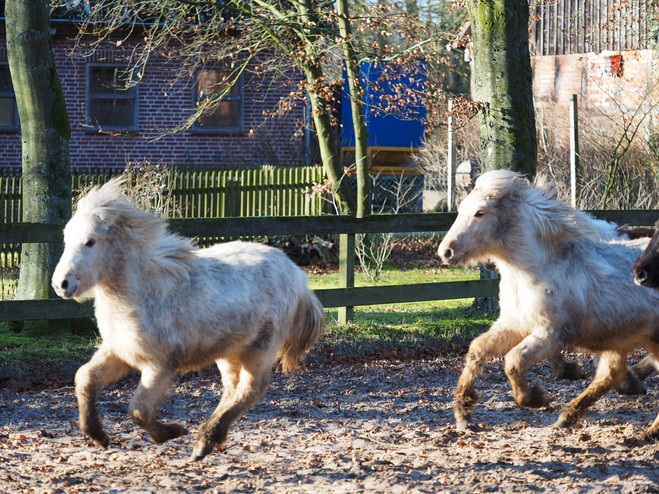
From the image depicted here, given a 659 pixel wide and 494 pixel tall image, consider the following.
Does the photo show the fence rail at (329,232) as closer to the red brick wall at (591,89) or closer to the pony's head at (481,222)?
the pony's head at (481,222)

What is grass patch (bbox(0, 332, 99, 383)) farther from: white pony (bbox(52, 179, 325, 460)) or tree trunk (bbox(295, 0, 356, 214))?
tree trunk (bbox(295, 0, 356, 214))

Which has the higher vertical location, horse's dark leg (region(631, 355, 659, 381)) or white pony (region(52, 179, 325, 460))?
white pony (region(52, 179, 325, 460))

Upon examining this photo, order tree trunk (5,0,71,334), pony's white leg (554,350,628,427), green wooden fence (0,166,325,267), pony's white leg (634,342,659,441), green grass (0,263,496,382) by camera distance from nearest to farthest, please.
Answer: pony's white leg (634,342,659,441) < pony's white leg (554,350,628,427) < green grass (0,263,496,382) < tree trunk (5,0,71,334) < green wooden fence (0,166,325,267)

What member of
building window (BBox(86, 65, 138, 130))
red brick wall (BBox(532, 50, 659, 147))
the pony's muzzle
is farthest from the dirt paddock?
building window (BBox(86, 65, 138, 130))

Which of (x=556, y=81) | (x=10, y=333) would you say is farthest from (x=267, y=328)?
(x=556, y=81)

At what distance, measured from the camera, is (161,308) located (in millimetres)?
4227

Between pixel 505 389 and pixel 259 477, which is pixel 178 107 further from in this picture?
pixel 259 477

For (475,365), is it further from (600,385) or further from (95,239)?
(95,239)

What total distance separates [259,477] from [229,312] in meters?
0.96

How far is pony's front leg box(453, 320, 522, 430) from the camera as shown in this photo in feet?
15.7

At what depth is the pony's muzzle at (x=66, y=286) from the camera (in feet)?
12.6

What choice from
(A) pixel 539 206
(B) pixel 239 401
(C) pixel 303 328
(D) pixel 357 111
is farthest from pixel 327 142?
(B) pixel 239 401

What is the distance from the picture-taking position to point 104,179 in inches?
519

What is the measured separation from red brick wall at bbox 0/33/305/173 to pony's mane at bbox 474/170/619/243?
13.2 meters
